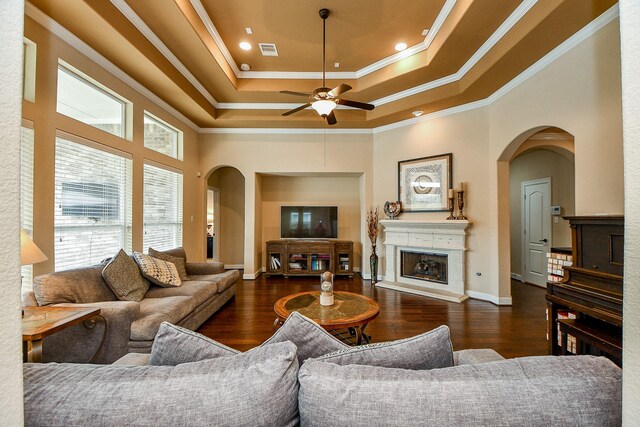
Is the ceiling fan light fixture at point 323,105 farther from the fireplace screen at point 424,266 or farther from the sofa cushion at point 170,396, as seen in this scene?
the fireplace screen at point 424,266

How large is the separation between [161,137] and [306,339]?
447 centimetres

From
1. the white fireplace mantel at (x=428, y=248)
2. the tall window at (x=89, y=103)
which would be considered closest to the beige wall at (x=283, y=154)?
the white fireplace mantel at (x=428, y=248)

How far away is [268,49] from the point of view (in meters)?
3.65

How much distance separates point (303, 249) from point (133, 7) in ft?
14.3

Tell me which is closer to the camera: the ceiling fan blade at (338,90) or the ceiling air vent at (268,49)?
the ceiling fan blade at (338,90)

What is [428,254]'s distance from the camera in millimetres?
4715

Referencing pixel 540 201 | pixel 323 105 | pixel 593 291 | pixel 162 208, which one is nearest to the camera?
pixel 593 291

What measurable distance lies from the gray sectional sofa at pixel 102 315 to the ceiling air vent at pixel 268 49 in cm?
328

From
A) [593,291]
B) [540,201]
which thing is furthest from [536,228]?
[593,291]

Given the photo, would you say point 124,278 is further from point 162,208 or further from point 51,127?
point 162,208

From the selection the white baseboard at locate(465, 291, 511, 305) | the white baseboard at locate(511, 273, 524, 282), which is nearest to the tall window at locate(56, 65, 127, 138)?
the white baseboard at locate(465, 291, 511, 305)

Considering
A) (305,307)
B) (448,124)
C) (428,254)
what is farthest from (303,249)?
(448,124)

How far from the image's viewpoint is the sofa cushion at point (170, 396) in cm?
69

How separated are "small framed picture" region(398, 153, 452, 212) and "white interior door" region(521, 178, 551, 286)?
2018 millimetres
